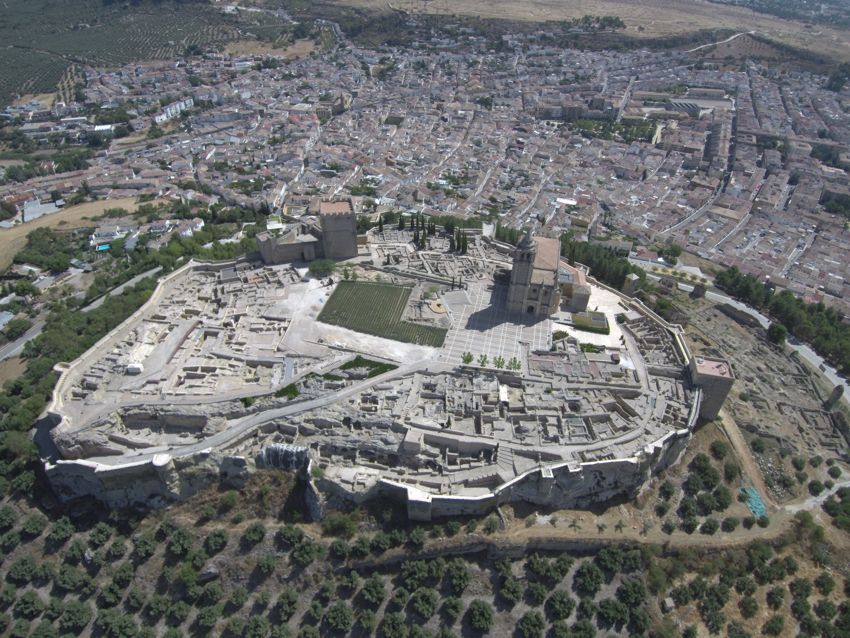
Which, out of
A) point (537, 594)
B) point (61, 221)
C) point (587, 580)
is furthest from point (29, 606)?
point (61, 221)

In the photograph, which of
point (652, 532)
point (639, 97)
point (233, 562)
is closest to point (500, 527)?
point (652, 532)

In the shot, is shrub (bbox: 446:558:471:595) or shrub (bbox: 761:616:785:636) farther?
shrub (bbox: 446:558:471:595)

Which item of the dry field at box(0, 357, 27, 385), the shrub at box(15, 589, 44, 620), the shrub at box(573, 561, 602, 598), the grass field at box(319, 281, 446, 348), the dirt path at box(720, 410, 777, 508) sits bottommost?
the shrub at box(15, 589, 44, 620)

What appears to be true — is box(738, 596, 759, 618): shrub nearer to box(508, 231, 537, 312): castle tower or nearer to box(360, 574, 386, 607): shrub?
box(360, 574, 386, 607): shrub

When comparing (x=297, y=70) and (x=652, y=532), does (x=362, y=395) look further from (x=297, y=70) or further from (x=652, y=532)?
(x=297, y=70)

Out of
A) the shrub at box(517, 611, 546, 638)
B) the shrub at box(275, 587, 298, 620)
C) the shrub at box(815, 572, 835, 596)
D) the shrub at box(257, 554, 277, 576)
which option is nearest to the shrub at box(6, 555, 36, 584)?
the shrub at box(257, 554, 277, 576)

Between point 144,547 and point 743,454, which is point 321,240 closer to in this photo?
point 144,547

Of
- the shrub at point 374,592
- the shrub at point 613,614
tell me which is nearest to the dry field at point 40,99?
the shrub at point 374,592

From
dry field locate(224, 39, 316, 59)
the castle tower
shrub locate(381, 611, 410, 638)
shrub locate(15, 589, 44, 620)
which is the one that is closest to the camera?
shrub locate(381, 611, 410, 638)
